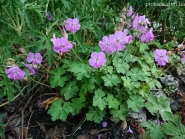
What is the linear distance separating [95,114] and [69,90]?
19cm

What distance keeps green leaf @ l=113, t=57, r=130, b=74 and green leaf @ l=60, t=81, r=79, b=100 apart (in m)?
0.24

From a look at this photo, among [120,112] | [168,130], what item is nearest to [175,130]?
[168,130]

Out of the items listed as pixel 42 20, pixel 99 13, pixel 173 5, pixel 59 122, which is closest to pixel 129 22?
pixel 99 13

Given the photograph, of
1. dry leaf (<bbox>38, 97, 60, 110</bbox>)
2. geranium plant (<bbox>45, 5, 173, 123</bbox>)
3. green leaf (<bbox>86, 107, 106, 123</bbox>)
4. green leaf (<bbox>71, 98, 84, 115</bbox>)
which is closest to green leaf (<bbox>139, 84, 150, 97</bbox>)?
geranium plant (<bbox>45, 5, 173, 123</bbox>)

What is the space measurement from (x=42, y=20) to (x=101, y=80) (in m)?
0.45

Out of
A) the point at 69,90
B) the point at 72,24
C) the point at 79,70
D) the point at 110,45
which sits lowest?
the point at 69,90

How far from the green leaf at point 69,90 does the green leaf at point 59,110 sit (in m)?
0.04

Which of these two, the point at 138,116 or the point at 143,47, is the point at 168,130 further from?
the point at 143,47

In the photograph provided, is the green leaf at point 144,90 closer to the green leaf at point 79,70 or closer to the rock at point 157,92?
the rock at point 157,92

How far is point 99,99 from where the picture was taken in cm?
162

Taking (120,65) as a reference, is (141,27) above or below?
above

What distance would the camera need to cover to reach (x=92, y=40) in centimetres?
199

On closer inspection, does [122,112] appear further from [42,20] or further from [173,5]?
[173,5]

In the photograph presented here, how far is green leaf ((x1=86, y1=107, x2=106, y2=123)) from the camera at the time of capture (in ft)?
5.46
